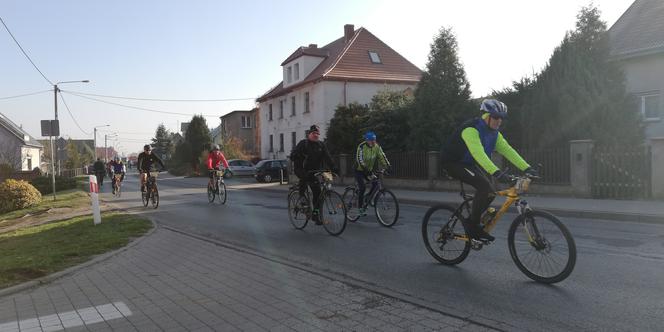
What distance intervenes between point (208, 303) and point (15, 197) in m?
16.6

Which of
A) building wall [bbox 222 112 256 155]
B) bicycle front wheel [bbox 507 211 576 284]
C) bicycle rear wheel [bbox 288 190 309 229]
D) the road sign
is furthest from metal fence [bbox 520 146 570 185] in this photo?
building wall [bbox 222 112 256 155]

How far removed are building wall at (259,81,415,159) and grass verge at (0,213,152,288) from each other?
24.9 meters

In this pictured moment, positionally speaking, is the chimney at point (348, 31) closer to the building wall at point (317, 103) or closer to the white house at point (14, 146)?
the building wall at point (317, 103)

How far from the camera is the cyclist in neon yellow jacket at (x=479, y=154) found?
5.38m

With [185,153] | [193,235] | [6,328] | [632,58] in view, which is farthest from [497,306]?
[185,153]

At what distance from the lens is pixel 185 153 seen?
56219 millimetres

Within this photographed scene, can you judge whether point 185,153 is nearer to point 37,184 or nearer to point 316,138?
point 37,184

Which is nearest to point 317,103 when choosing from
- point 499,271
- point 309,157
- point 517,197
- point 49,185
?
point 49,185

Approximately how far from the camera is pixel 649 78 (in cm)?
1938

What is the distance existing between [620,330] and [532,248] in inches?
59.7

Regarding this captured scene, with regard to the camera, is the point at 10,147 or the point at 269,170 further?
the point at 10,147

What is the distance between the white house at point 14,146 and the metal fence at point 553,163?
39521 mm

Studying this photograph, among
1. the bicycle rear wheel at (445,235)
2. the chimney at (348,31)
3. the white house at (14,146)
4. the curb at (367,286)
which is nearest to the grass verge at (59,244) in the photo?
the curb at (367,286)

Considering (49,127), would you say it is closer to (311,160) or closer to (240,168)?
(311,160)
